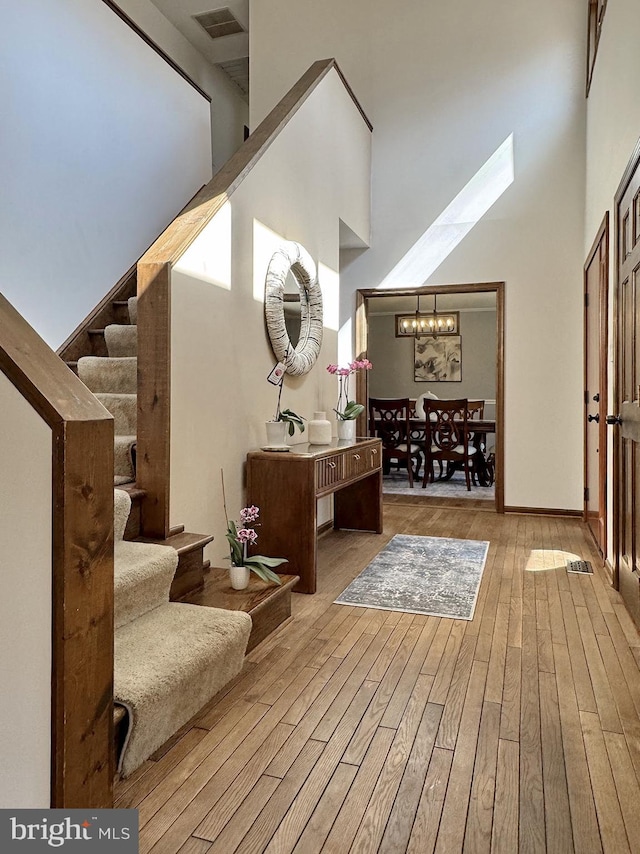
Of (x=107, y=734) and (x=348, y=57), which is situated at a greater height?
(x=348, y=57)

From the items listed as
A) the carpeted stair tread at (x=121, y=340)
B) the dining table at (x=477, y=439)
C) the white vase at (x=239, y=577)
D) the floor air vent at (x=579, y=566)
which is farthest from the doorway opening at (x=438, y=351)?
the white vase at (x=239, y=577)

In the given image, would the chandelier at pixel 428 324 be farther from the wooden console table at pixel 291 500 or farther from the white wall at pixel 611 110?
the wooden console table at pixel 291 500

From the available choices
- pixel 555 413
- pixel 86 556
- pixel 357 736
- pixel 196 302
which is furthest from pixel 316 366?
pixel 86 556

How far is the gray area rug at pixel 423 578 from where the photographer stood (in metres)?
2.92

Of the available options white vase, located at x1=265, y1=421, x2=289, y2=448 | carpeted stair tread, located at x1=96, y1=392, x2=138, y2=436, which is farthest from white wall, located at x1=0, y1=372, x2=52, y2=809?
white vase, located at x1=265, y1=421, x2=289, y2=448

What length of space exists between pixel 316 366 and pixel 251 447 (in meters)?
1.17

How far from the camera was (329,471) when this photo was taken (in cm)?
332

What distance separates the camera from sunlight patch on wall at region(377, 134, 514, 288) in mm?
5191

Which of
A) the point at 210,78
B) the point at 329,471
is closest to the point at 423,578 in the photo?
the point at 329,471

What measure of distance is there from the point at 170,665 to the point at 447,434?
5209 millimetres

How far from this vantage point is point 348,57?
5617 millimetres

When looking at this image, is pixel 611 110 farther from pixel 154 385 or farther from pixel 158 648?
pixel 158 648

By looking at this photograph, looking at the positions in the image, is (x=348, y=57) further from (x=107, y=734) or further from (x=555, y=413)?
(x=107, y=734)

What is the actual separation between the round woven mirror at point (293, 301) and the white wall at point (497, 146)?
175 cm
